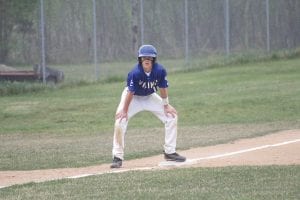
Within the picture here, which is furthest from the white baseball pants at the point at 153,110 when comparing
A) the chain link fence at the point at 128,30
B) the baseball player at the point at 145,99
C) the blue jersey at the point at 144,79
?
the chain link fence at the point at 128,30

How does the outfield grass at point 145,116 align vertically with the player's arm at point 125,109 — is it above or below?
below

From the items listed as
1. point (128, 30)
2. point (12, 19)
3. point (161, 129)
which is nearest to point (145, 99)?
point (161, 129)

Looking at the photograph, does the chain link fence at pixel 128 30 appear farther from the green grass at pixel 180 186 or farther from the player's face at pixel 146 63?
the green grass at pixel 180 186

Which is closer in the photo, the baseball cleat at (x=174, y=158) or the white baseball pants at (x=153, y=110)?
the white baseball pants at (x=153, y=110)

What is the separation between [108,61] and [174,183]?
16.5 meters

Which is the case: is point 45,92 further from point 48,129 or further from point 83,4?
point 48,129

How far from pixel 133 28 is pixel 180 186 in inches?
691

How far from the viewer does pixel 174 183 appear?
9.96 m

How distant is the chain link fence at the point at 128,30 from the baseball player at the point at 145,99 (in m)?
12.9

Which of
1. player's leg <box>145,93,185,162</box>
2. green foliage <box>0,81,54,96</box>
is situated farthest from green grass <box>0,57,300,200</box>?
player's leg <box>145,93,185,162</box>

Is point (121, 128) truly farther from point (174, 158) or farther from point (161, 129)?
point (161, 129)

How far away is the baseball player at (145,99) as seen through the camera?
458 inches

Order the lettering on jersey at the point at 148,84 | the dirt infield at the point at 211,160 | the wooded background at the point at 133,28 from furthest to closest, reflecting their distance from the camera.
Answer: the wooded background at the point at 133,28 → the lettering on jersey at the point at 148,84 → the dirt infield at the point at 211,160

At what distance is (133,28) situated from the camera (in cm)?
2691
